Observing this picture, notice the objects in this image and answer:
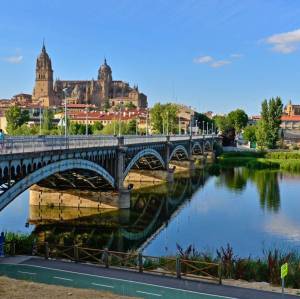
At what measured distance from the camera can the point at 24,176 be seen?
28.1 metres

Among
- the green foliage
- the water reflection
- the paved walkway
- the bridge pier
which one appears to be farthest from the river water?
the green foliage

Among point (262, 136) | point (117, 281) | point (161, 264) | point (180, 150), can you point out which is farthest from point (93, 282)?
point (262, 136)

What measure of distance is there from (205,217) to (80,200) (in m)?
11.6

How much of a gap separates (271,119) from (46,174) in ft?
329

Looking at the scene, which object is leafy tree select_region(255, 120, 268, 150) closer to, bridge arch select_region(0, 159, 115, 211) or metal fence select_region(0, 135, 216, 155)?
metal fence select_region(0, 135, 216, 155)

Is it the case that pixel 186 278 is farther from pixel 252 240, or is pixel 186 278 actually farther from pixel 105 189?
pixel 105 189

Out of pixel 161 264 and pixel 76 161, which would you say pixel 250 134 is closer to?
pixel 76 161

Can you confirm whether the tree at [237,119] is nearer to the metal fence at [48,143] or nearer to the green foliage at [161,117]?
the green foliage at [161,117]

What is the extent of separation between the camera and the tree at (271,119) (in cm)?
12462

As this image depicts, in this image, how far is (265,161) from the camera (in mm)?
101875

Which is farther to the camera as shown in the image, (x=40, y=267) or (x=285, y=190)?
(x=285, y=190)

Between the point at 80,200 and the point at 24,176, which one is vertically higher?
the point at 24,176

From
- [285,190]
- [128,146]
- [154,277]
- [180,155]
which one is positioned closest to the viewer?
[154,277]

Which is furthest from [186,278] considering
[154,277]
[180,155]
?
[180,155]
